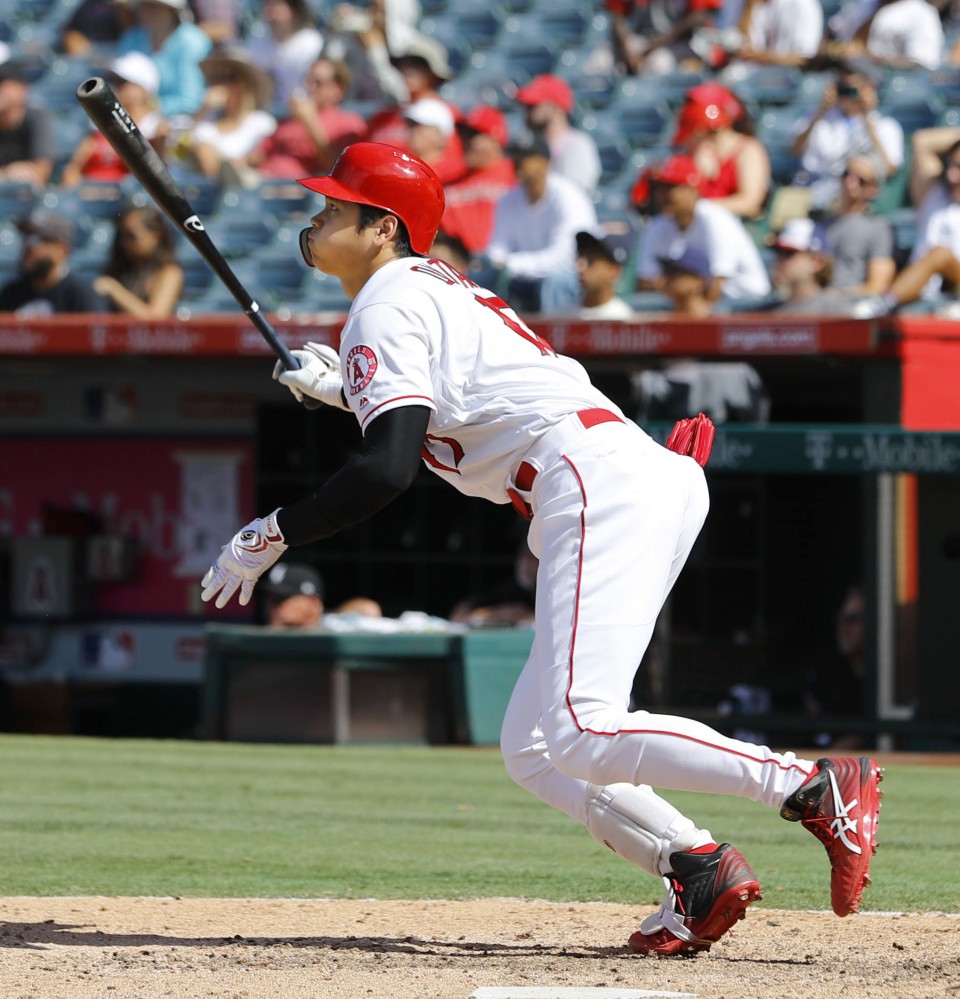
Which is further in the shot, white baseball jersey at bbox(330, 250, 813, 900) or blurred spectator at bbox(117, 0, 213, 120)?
blurred spectator at bbox(117, 0, 213, 120)

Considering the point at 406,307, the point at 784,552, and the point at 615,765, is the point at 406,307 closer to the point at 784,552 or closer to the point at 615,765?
the point at 615,765

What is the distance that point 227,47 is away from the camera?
12.0 metres

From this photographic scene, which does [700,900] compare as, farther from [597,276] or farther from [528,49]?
[528,49]

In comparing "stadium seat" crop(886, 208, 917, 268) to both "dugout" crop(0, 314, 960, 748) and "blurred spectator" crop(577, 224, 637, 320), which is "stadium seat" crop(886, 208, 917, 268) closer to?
"dugout" crop(0, 314, 960, 748)

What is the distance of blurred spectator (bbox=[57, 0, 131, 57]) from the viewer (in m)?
12.9

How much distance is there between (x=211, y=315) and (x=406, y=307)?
5875 millimetres

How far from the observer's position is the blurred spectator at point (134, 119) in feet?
37.2

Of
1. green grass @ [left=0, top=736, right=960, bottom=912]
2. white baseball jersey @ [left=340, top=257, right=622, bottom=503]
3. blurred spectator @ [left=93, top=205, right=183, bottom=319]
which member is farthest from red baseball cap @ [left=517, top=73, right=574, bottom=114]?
white baseball jersey @ [left=340, top=257, right=622, bottom=503]

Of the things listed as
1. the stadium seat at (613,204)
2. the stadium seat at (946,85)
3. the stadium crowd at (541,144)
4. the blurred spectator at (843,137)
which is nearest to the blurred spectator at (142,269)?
the stadium crowd at (541,144)

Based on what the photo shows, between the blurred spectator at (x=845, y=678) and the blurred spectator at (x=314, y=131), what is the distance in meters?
4.32

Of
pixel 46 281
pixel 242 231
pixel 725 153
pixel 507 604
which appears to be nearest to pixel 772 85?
pixel 725 153

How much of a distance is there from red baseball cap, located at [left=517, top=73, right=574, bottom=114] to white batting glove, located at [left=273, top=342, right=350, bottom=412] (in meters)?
6.39

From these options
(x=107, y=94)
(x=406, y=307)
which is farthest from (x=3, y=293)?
(x=406, y=307)

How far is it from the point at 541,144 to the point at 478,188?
0.49 meters
